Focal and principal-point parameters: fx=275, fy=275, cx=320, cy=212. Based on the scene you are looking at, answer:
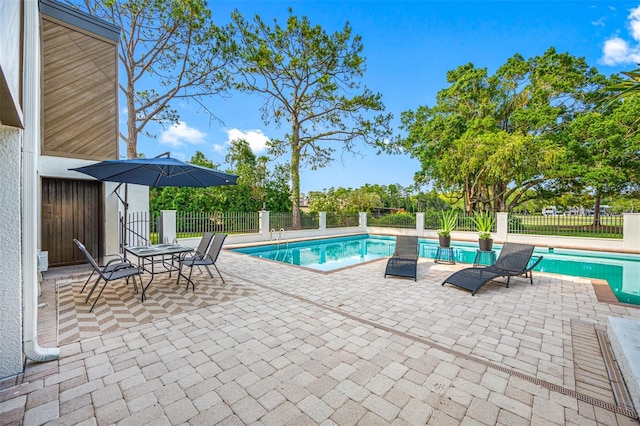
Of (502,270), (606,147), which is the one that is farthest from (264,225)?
(606,147)

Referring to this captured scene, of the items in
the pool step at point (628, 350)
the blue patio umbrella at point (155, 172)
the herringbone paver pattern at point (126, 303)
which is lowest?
the herringbone paver pattern at point (126, 303)

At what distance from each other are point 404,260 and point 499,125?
1867 centimetres

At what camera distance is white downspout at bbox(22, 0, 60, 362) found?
8.23 ft

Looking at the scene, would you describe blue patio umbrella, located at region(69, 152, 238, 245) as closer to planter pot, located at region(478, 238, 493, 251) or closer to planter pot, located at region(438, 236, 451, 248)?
planter pot, located at region(438, 236, 451, 248)

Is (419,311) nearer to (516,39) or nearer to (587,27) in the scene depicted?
(587,27)

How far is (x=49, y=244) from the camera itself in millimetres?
6324

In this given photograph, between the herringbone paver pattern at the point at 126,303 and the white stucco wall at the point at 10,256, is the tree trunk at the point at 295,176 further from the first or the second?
the white stucco wall at the point at 10,256

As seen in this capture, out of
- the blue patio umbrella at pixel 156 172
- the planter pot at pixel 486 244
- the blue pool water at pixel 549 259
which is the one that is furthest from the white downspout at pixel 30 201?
the planter pot at pixel 486 244

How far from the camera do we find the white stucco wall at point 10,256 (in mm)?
2322

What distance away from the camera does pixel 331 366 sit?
2596 millimetres

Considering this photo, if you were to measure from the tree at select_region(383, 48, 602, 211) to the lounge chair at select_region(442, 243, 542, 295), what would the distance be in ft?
35.5

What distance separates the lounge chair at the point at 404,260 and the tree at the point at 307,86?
9.82 meters

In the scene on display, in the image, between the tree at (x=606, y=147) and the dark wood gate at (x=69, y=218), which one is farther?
the tree at (x=606, y=147)

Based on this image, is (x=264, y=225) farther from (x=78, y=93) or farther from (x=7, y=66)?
(x=7, y=66)
